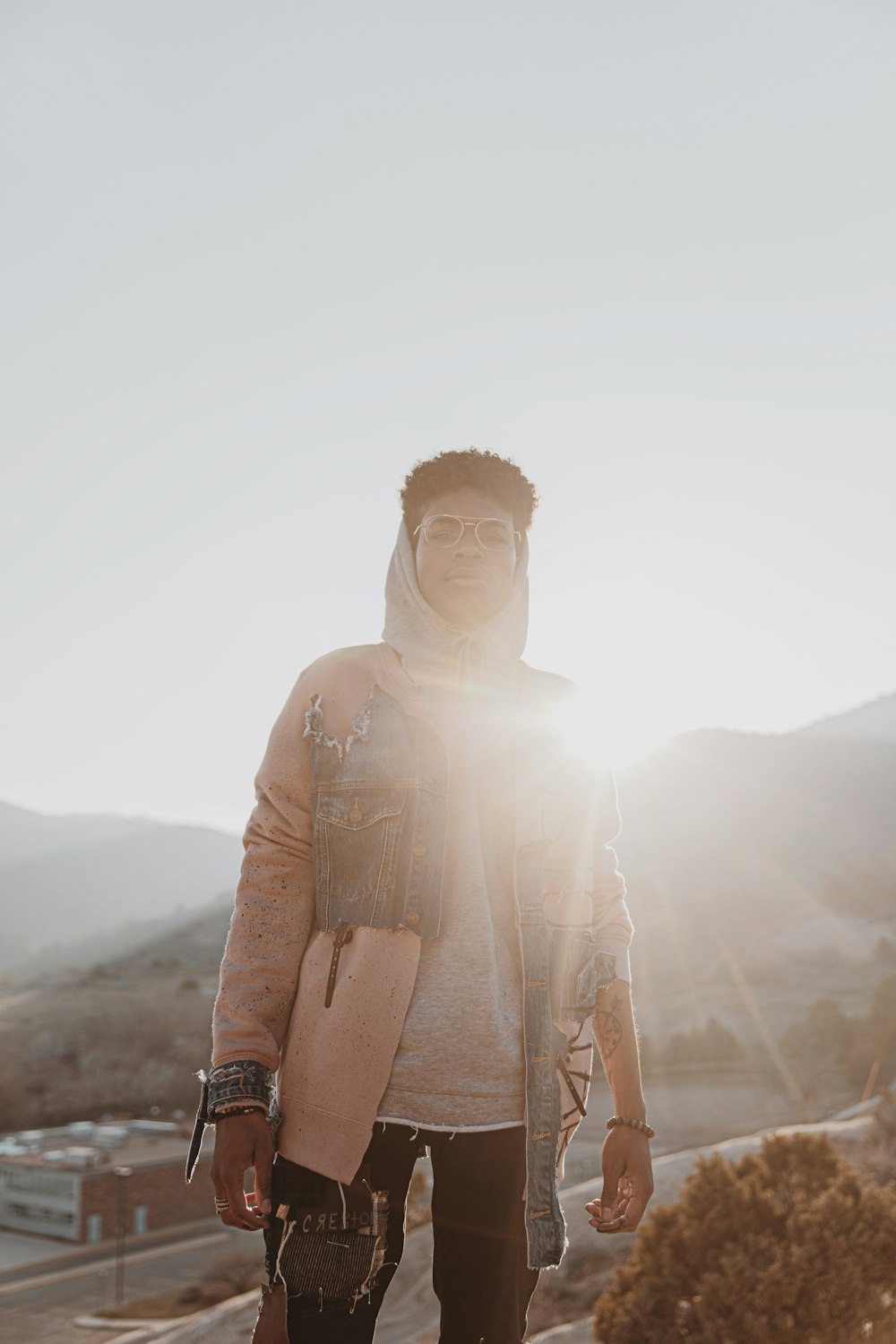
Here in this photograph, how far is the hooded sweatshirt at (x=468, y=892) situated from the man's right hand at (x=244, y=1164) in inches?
10.2

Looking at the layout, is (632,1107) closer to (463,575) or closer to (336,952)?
(336,952)

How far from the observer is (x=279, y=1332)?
201cm

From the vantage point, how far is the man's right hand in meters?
2.05

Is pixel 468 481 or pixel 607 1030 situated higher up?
pixel 468 481

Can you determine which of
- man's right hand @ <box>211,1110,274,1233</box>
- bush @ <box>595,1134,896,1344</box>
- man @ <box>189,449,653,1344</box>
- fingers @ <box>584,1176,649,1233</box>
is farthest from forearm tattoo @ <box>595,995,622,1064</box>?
bush @ <box>595,1134,896,1344</box>

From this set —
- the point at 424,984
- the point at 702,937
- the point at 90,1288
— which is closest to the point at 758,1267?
the point at 424,984

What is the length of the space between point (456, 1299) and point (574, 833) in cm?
109

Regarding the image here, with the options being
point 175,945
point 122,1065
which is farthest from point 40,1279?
point 175,945

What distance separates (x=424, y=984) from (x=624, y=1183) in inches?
27.6

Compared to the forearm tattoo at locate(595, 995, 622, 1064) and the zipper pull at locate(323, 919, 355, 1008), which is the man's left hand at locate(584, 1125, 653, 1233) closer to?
the forearm tattoo at locate(595, 995, 622, 1064)

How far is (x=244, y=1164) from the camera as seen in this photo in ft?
6.76

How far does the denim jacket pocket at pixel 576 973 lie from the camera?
2463mm

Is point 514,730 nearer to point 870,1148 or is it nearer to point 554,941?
point 554,941

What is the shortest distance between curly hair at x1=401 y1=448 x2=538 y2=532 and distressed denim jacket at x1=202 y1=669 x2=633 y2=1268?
62 cm
